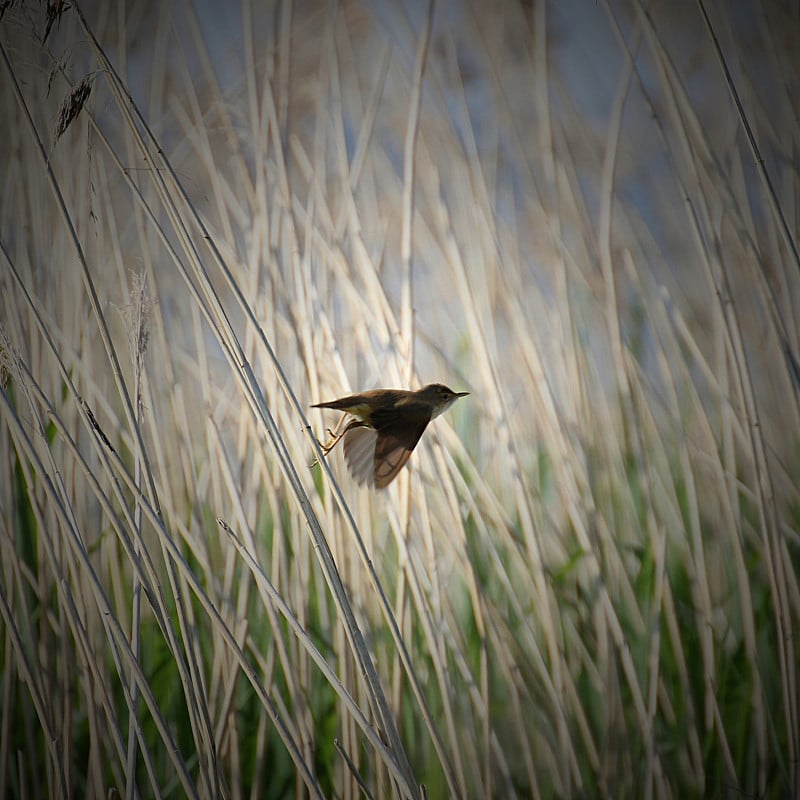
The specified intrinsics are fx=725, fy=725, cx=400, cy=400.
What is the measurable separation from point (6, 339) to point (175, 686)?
1.83 ft

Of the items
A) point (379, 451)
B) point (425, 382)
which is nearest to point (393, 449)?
point (379, 451)

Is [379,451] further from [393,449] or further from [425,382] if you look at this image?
[425,382]

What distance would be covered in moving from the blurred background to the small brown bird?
65 mm

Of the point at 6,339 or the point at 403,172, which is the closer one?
the point at 6,339

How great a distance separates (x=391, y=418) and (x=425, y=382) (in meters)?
0.11

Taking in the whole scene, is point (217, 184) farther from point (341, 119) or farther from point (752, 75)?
point (752, 75)

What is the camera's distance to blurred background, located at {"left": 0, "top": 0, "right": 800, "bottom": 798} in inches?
39.1

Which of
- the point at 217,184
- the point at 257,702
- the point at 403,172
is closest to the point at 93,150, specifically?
the point at 217,184

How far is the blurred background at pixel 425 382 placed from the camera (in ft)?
3.26

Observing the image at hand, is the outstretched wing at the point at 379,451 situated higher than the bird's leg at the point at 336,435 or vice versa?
the bird's leg at the point at 336,435

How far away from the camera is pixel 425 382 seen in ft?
3.54

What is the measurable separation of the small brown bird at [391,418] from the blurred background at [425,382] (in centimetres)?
7

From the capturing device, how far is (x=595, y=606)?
1020 mm

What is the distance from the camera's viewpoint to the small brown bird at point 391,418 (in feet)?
3.25
